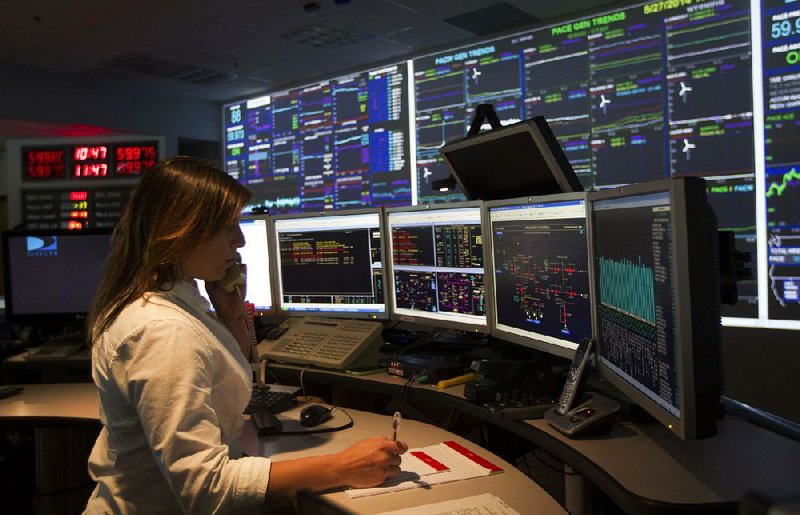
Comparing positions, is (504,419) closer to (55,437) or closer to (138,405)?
(138,405)

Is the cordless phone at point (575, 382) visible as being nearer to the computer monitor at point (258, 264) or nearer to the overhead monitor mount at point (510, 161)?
the overhead monitor mount at point (510, 161)

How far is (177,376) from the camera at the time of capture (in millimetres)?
1087


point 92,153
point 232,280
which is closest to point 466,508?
point 232,280

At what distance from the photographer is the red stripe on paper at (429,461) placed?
55.2 inches

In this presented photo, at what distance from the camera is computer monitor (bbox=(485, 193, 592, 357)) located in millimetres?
1587

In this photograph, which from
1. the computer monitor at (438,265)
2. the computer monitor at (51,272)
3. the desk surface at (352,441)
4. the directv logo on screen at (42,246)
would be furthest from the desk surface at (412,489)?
the directv logo on screen at (42,246)

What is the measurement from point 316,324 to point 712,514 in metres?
1.60

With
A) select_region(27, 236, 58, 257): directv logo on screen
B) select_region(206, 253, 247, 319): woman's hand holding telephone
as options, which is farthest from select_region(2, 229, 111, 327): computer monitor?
select_region(206, 253, 247, 319): woman's hand holding telephone

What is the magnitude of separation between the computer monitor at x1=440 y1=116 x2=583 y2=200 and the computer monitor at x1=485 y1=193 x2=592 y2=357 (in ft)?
0.57

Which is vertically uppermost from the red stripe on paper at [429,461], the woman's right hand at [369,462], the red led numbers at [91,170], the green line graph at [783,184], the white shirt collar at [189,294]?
the red led numbers at [91,170]

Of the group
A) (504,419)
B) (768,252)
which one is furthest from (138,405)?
(768,252)

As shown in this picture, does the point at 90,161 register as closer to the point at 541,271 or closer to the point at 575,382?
the point at 541,271

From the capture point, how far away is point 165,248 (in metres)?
1.21

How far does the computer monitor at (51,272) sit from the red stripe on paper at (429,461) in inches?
72.3
